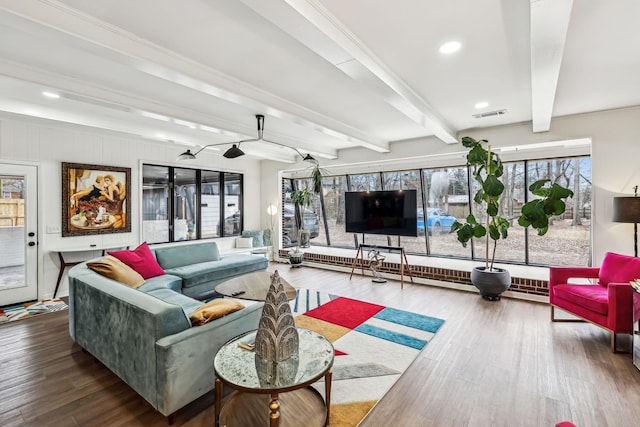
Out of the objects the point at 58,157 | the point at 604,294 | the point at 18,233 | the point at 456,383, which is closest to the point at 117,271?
the point at 18,233

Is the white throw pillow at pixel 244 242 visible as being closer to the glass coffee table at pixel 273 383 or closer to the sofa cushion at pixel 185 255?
the sofa cushion at pixel 185 255

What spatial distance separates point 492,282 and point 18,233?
7.14m

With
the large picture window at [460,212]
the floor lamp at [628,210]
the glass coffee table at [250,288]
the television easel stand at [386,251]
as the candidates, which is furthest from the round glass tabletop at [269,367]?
the large picture window at [460,212]

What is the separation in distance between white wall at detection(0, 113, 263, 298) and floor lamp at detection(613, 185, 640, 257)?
719 cm

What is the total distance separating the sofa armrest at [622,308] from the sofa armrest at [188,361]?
3654mm

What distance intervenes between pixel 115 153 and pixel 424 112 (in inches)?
207

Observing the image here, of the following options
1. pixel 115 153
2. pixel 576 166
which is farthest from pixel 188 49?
pixel 576 166

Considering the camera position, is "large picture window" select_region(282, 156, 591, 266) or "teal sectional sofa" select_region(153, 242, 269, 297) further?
"large picture window" select_region(282, 156, 591, 266)

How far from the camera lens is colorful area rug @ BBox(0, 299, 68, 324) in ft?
13.2

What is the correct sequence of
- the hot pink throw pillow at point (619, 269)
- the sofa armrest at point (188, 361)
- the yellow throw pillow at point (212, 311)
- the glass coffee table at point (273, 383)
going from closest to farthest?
the glass coffee table at point (273, 383), the sofa armrest at point (188, 361), the yellow throw pillow at point (212, 311), the hot pink throw pillow at point (619, 269)

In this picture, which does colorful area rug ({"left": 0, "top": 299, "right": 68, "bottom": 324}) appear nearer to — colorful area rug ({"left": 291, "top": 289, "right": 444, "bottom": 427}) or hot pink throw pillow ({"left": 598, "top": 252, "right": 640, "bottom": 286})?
colorful area rug ({"left": 291, "top": 289, "right": 444, "bottom": 427})

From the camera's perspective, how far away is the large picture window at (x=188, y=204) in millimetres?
6035

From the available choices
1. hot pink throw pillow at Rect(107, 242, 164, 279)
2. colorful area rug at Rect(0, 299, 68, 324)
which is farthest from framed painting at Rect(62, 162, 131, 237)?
hot pink throw pillow at Rect(107, 242, 164, 279)

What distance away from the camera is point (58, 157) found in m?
4.86
